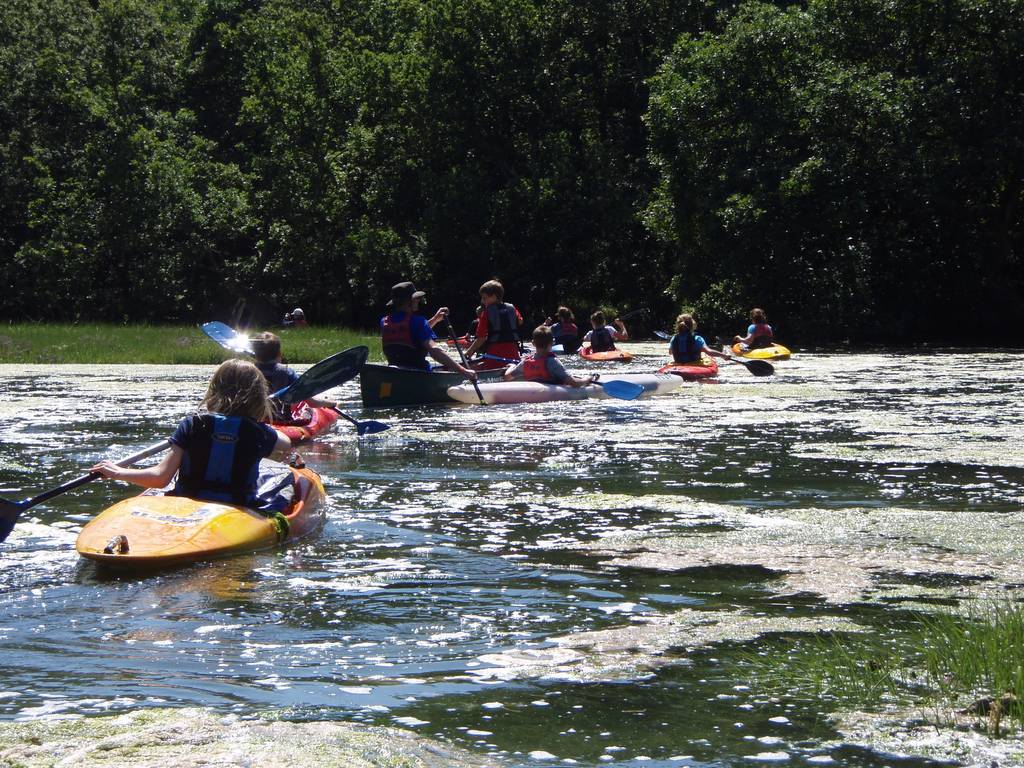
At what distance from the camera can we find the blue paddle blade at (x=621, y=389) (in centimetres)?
1523

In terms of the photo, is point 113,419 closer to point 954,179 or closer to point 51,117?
point 954,179

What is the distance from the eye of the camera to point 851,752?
12.4ft

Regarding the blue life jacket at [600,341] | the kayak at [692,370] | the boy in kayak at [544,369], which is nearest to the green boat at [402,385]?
the boy in kayak at [544,369]

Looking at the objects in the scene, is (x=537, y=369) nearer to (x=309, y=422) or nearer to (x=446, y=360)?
(x=446, y=360)

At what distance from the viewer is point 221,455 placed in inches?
267

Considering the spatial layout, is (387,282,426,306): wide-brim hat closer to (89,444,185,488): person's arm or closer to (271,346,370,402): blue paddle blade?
(271,346,370,402): blue paddle blade

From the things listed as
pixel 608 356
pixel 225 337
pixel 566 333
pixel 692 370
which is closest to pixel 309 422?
pixel 225 337

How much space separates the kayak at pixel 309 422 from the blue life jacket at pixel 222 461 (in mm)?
4508

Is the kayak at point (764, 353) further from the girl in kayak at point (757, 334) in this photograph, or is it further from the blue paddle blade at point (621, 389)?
the blue paddle blade at point (621, 389)

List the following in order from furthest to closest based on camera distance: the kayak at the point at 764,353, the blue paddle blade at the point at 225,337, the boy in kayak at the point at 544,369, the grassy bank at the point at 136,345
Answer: the kayak at the point at 764,353 → the grassy bank at the point at 136,345 → the boy in kayak at the point at 544,369 → the blue paddle blade at the point at 225,337

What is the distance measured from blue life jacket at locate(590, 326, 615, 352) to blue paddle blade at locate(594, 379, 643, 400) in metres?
7.56

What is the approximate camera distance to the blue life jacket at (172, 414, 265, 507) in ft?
21.7

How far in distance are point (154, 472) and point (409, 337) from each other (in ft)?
25.8

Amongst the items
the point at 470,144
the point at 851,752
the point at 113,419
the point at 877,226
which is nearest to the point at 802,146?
the point at 877,226
